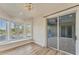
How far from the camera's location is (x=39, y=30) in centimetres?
326

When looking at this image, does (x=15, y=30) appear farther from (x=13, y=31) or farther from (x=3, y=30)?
(x=3, y=30)

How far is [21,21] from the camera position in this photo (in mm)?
2826

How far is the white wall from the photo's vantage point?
3016 millimetres

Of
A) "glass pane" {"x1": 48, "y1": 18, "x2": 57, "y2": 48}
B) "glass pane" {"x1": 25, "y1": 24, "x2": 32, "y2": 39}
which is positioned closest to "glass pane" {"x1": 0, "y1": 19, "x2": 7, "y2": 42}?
"glass pane" {"x1": 25, "y1": 24, "x2": 32, "y2": 39}

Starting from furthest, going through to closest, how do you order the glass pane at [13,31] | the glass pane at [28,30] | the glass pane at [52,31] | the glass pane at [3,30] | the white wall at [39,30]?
1. the glass pane at [52,31]
2. the white wall at [39,30]
3. the glass pane at [28,30]
4. the glass pane at [13,31]
5. the glass pane at [3,30]

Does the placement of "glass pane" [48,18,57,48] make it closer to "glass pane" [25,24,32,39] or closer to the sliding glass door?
"glass pane" [25,24,32,39]

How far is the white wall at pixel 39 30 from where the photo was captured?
3.02 metres

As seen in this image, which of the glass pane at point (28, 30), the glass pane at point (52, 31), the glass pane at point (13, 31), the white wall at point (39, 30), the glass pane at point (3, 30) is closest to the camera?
the glass pane at point (3, 30)

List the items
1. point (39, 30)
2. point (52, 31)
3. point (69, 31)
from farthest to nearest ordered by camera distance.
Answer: point (52, 31) → point (39, 30) → point (69, 31)

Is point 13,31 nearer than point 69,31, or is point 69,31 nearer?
point 13,31

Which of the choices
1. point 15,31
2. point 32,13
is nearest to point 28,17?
point 32,13

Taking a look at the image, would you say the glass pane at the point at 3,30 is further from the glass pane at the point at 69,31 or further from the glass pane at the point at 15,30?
the glass pane at the point at 69,31


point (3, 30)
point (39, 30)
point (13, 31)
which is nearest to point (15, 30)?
point (13, 31)

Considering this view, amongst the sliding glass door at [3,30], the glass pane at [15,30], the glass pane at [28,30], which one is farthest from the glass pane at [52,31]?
the sliding glass door at [3,30]
